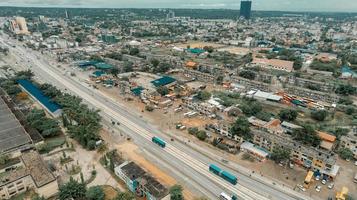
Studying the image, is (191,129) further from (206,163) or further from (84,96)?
(84,96)

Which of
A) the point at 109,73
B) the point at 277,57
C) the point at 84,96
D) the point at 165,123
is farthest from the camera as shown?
the point at 277,57

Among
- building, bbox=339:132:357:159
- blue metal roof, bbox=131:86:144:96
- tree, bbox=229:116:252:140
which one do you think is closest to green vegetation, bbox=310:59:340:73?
building, bbox=339:132:357:159

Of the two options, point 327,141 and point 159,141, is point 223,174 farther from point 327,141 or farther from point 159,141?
point 327,141

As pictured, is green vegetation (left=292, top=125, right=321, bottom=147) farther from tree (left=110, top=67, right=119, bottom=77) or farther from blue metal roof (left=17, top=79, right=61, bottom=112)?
tree (left=110, top=67, right=119, bottom=77)

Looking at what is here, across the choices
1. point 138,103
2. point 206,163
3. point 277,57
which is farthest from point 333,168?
point 277,57

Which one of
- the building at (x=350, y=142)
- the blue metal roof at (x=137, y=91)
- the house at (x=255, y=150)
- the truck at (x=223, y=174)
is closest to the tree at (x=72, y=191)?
the truck at (x=223, y=174)

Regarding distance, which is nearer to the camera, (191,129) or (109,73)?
(191,129)
